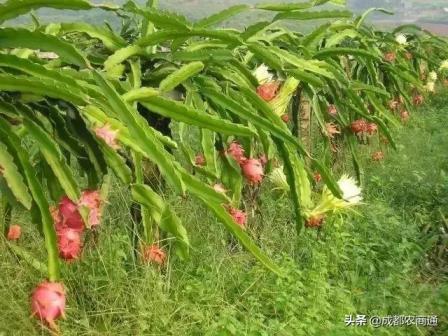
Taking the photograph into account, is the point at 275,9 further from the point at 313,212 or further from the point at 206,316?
the point at 206,316

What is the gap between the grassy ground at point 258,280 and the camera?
2129mm

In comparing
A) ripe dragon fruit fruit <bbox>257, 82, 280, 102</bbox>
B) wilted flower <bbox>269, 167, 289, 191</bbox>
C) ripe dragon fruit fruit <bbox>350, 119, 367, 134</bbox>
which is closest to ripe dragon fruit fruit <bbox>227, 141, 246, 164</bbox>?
ripe dragon fruit fruit <bbox>257, 82, 280, 102</bbox>

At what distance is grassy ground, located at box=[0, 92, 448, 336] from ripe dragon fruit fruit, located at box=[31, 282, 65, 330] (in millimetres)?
272

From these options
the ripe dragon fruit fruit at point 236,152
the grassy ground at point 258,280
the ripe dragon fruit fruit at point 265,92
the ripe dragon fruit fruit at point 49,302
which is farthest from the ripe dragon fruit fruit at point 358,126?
the ripe dragon fruit fruit at point 49,302

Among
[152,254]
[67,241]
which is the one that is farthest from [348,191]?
[67,241]

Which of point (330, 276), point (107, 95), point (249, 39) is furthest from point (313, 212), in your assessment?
point (107, 95)

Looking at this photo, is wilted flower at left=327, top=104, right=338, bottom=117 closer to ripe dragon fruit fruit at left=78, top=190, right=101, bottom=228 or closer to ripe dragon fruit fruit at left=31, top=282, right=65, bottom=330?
ripe dragon fruit fruit at left=78, top=190, right=101, bottom=228

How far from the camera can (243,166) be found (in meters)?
2.58

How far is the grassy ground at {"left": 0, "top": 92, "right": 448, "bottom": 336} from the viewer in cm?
213

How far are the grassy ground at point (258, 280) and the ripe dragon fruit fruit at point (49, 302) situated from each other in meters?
0.27

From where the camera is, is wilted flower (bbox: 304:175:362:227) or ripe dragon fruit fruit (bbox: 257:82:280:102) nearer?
ripe dragon fruit fruit (bbox: 257:82:280:102)

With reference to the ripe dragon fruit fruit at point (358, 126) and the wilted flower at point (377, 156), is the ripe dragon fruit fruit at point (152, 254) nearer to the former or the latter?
the ripe dragon fruit fruit at point (358, 126)

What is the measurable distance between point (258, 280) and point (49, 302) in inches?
43.3

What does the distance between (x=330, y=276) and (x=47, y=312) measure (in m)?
1.63
